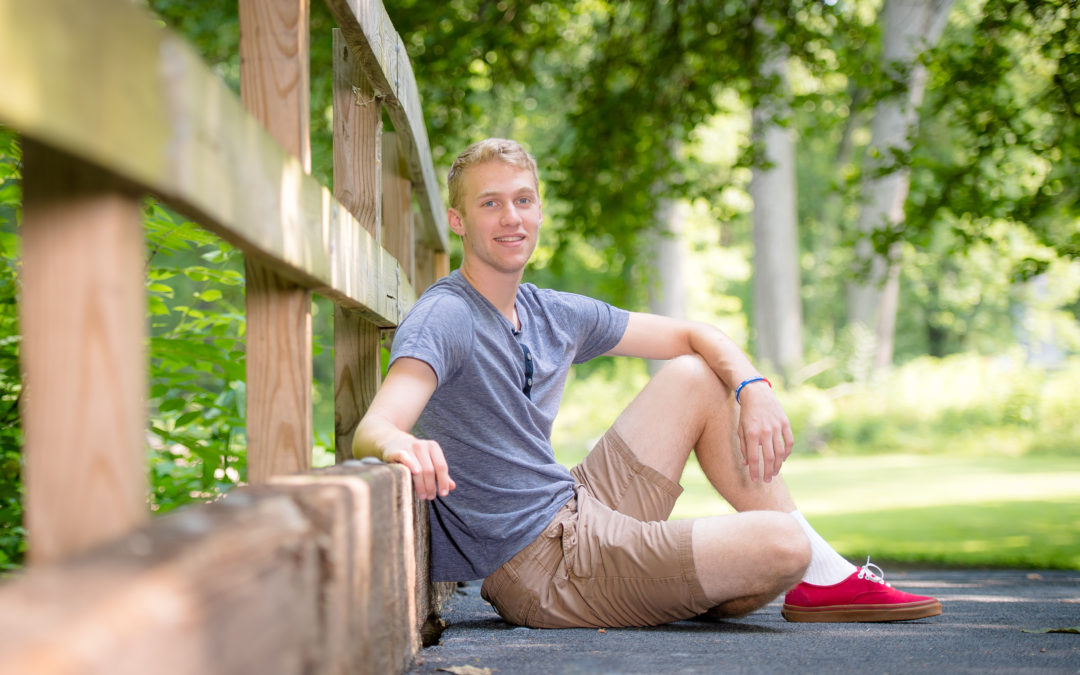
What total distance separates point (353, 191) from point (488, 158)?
0.44 metres

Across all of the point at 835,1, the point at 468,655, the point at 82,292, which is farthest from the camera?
the point at 835,1

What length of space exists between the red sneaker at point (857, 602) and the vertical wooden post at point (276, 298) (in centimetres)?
160

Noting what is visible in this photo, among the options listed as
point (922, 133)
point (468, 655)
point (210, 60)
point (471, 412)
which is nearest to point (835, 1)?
point (922, 133)

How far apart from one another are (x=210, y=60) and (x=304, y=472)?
7.34m

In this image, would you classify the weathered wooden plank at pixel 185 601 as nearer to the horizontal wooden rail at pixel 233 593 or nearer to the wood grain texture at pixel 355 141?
the horizontal wooden rail at pixel 233 593

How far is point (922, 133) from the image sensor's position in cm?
644

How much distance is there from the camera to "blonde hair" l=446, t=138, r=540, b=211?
283 cm

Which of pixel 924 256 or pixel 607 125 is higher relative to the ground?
pixel 924 256

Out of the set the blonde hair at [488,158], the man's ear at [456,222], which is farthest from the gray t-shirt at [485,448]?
the blonde hair at [488,158]

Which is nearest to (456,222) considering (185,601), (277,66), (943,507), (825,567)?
(277,66)

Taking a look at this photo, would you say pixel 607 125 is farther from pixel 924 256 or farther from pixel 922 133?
→ pixel 924 256

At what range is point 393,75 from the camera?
2.75 meters

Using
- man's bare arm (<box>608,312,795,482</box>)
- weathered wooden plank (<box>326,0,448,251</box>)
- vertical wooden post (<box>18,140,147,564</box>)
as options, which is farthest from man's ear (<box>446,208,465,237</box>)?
vertical wooden post (<box>18,140,147,564</box>)

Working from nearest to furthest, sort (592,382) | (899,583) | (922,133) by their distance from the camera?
(899,583) < (922,133) < (592,382)
